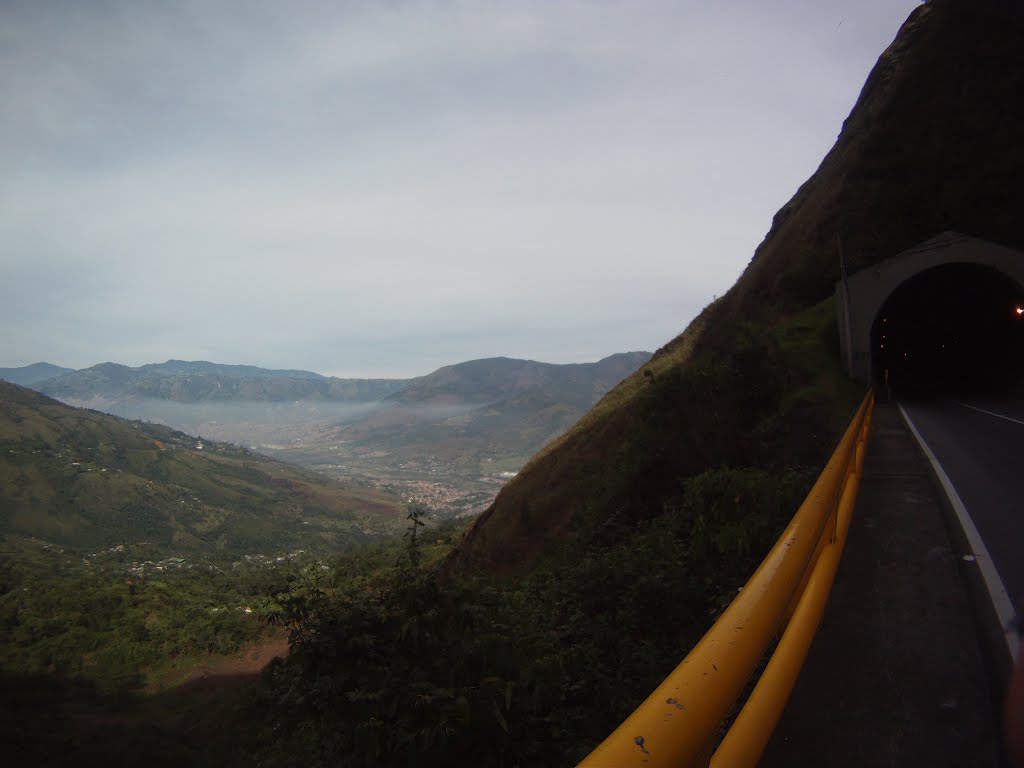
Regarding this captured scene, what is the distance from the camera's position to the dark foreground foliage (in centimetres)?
464

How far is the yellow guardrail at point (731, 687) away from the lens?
1.28 meters

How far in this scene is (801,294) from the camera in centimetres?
2791

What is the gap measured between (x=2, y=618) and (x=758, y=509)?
67328 mm

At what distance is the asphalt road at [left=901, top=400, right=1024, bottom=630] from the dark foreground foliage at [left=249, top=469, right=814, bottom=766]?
86.4 inches

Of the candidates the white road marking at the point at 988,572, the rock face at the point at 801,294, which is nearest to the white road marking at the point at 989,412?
the rock face at the point at 801,294

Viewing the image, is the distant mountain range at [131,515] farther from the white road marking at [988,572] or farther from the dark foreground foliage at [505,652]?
the white road marking at [988,572]

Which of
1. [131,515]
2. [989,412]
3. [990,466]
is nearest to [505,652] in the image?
[990,466]

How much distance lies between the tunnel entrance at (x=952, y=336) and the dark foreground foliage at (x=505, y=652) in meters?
18.7

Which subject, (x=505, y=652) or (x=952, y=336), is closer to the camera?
(x=505, y=652)

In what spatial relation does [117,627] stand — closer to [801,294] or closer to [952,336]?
[801,294]

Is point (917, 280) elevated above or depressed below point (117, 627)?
above

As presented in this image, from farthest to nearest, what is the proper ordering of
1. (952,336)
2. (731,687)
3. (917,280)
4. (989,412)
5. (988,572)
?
(952,336) → (917,280) → (989,412) → (988,572) → (731,687)

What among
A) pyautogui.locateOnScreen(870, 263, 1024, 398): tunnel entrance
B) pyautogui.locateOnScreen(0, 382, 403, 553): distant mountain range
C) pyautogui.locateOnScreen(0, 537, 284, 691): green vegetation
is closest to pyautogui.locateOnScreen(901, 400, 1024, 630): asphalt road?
pyautogui.locateOnScreen(870, 263, 1024, 398): tunnel entrance

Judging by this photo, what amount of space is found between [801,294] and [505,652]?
28.2 metres
